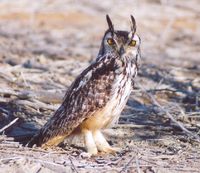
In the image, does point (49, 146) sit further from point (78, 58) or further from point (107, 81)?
point (78, 58)

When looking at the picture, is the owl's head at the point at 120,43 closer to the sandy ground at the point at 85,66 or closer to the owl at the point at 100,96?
the owl at the point at 100,96

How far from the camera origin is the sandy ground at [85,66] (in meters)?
6.25

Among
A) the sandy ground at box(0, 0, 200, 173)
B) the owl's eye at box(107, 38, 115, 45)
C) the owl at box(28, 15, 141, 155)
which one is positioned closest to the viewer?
the sandy ground at box(0, 0, 200, 173)

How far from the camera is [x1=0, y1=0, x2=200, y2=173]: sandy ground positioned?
6.25m

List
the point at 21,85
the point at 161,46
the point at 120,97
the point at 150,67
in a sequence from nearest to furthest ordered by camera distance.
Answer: the point at 120,97 < the point at 21,85 < the point at 150,67 < the point at 161,46

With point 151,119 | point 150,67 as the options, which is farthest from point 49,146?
point 150,67

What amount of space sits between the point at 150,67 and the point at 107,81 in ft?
14.7

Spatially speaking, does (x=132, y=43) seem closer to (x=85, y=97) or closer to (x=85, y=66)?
(x=85, y=97)

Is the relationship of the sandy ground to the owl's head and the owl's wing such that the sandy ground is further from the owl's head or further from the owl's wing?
the owl's head

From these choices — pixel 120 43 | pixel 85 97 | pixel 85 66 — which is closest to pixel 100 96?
pixel 85 97

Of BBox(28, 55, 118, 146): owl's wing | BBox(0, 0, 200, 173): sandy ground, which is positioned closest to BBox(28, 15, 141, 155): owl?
BBox(28, 55, 118, 146): owl's wing

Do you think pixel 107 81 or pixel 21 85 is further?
pixel 21 85

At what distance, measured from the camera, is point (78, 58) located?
1127 cm

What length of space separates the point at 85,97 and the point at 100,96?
0.50ft
